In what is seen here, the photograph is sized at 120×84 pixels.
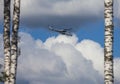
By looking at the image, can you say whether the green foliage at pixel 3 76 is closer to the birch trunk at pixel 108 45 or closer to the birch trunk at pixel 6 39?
the birch trunk at pixel 6 39

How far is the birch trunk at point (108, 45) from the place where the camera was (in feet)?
49.0

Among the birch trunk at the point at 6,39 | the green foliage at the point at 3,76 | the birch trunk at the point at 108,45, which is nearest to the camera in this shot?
the birch trunk at the point at 108,45

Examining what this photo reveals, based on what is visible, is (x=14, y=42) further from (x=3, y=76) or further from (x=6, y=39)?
(x=3, y=76)

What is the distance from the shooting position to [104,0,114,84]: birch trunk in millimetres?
14945

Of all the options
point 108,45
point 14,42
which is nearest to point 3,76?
point 14,42

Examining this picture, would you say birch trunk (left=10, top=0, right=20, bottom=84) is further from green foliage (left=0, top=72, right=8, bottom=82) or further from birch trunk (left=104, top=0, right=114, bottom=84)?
birch trunk (left=104, top=0, right=114, bottom=84)

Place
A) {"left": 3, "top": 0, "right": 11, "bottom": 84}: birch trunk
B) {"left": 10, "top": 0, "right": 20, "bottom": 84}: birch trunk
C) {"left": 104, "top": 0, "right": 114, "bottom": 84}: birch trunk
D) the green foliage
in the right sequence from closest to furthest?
{"left": 104, "top": 0, "right": 114, "bottom": 84}: birch trunk < {"left": 10, "top": 0, "right": 20, "bottom": 84}: birch trunk < the green foliage < {"left": 3, "top": 0, "right": 11, "bottom": 84}: birch trunk

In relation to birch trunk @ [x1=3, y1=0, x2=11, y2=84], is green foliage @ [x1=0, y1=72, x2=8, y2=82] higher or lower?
lower

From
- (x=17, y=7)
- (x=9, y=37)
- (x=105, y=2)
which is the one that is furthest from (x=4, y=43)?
(x=105, y=2)

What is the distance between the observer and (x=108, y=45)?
1516 centimetres

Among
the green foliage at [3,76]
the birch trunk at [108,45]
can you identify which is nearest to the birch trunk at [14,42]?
Result: the green foliage at [3,76]

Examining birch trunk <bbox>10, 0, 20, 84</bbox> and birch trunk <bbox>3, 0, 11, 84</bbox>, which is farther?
birch trunk <bbox>3, 0, 11, 84</bbox>

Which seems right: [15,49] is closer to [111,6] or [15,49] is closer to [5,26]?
[5,26]

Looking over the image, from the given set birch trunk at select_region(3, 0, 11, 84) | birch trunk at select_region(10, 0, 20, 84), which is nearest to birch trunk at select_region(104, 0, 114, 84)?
birch trunk at select_region(10, 0, 20, 84)
